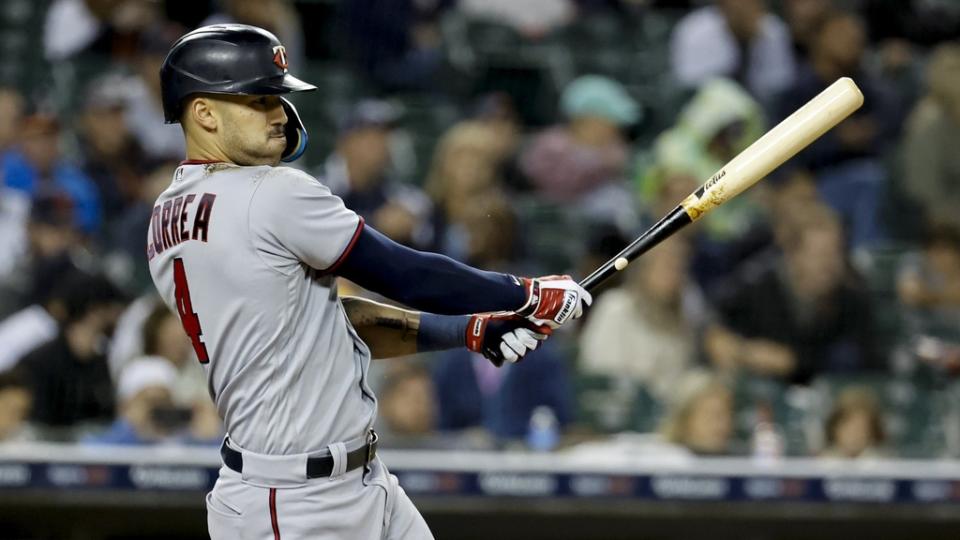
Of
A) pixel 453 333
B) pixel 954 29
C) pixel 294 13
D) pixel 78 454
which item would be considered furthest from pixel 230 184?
pixel 954 29

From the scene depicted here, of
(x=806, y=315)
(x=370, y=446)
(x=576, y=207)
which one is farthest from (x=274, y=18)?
(x=370, y=446)

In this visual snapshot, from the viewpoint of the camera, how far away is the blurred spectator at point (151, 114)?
7.41 meters

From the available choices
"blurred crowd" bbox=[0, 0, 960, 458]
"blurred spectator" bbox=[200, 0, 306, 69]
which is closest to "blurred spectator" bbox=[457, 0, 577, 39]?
"blurred crowd" bbox=[0, 0, 960, 458]

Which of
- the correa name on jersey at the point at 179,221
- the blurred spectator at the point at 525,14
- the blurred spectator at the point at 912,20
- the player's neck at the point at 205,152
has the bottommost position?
the correa name on jersey at the point at 179,221

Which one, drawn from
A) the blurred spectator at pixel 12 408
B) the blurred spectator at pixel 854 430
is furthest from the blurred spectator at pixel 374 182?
the blurred spectator at pixel 854 430

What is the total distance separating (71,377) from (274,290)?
3.14 metres

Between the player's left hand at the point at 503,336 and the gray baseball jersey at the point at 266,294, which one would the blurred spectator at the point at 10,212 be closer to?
the gray baseball jersey at the point at 266,294

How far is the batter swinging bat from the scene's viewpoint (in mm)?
3438

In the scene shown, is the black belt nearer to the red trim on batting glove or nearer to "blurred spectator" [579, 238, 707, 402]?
the red trim on batting glove

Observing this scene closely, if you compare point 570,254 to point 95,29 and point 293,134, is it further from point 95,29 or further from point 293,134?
point 293,134

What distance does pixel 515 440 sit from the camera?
228 inches

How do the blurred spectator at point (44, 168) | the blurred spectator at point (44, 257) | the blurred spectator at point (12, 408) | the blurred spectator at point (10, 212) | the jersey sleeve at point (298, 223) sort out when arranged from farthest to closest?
the blurred spectator at point (44, 168) < the blurred spectator at point (10, 212) < the blurred spectator at point (44, 257) < the blurred spectator at point (12, 408) < the jersey sleeve at point (298, 223)

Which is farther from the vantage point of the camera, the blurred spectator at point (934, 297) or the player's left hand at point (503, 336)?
the blurred spectator at point (934, 297)

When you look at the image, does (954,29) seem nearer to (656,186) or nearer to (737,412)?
(656,186)
